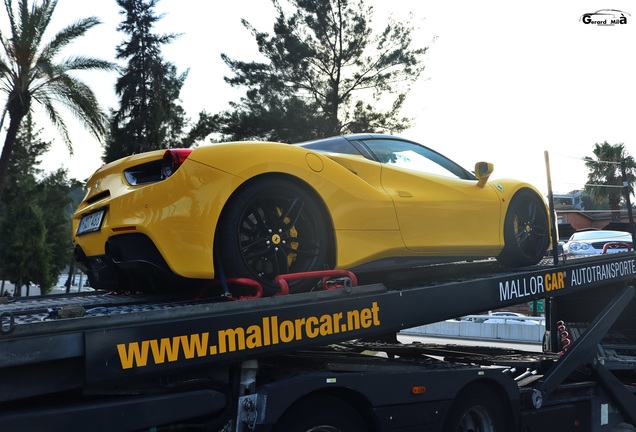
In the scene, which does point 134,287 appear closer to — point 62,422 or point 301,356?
point 301,356

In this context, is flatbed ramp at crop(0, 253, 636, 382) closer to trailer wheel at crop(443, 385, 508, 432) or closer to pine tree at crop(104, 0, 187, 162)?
trailer wheel at crop(443, 385, 508, 432)

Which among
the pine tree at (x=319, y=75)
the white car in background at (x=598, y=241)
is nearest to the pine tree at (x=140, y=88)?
the pine tree at (x=319, y=75)

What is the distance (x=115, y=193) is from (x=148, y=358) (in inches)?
52.1

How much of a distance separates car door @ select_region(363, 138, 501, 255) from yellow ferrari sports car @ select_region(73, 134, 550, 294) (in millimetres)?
11

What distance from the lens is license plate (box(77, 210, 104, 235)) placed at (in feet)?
13.7

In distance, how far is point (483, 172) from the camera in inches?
226

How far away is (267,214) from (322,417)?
1.24 m

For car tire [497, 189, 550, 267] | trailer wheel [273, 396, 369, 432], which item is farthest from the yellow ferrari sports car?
trailer wheel [273, 396, 369, 432]

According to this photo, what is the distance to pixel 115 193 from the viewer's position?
13.5 feet

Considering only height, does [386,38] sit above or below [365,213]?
above

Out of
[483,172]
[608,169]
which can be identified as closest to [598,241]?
[483,172]

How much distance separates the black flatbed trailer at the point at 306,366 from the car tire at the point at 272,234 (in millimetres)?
270

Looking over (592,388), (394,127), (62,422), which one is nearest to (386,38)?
(394,127)

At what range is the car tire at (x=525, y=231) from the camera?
598 centimetres
